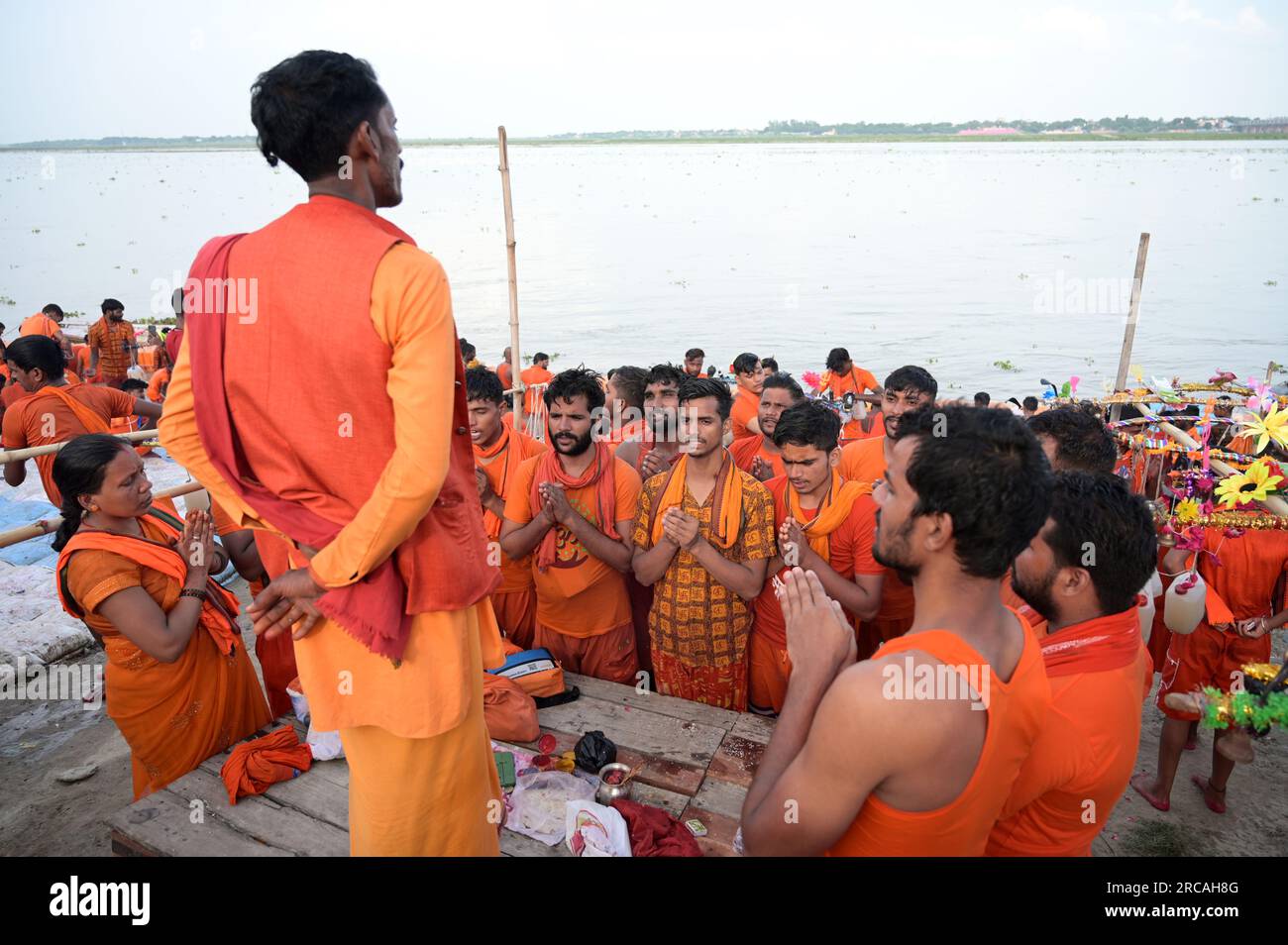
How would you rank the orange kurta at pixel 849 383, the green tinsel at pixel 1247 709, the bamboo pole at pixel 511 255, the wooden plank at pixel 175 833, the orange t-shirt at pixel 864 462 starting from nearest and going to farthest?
the green tinsel at pixel 1247 709 < the wooden plank at pixel 175 833 < the orange t-shirt at pixel 864 462 < the bamboo pole at pixel 511 255 < the orange kurta at pixel 849 383

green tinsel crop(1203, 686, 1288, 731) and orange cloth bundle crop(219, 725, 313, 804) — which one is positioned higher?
green tinsel crop(1203, 686, 1288, 731)

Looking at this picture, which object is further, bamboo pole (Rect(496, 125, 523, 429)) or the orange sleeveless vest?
bamboo pole (Rect(496, 125, 523, 429))

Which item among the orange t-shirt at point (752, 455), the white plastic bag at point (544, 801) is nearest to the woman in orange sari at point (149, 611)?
the white plastic bag at point (544, 801)

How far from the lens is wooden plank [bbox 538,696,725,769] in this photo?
10.8 ft

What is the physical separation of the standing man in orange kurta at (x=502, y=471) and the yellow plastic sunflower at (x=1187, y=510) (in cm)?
377

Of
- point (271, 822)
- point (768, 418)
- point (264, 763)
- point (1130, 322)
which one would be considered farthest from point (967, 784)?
point (1130, 322)

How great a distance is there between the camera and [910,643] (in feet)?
5.67

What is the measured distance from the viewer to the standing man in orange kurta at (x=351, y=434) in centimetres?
159

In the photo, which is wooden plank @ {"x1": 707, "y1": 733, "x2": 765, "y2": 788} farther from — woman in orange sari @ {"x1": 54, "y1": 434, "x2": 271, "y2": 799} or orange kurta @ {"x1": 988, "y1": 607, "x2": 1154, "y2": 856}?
woman in orange sari @ {"x1": 54, "y1": 434, "x2": 271, "y2": 799}

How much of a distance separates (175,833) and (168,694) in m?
0.81

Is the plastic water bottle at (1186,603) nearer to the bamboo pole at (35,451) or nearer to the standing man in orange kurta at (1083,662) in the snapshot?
the standing man in orange kurta at (1083,662)

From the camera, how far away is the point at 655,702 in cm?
371

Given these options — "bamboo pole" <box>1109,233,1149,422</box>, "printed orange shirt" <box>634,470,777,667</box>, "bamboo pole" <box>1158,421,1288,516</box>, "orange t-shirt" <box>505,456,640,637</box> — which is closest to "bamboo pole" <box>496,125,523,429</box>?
"orange t-shirt" <box>505,456,640,637</box>

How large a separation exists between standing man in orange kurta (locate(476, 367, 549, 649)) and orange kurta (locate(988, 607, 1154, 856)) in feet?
9.57
